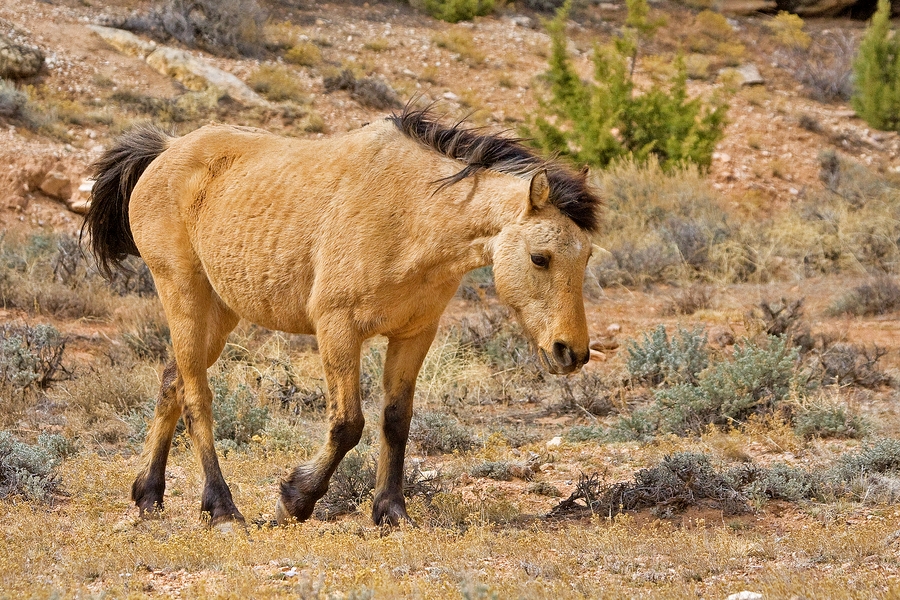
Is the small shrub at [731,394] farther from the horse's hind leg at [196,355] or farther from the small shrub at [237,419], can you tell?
the horse's hind leg at [196,355]

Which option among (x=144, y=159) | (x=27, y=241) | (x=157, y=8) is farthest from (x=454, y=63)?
(x=144, y=159)

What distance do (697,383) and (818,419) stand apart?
1.59m

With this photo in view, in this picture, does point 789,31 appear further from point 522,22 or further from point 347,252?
point 347,252

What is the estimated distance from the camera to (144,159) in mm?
6801

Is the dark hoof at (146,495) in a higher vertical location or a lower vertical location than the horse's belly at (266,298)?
lower

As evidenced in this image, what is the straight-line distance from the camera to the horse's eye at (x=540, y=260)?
17.0 ft

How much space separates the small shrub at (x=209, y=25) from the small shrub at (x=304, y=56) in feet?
2.38

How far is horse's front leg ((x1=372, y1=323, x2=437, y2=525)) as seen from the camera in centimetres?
586

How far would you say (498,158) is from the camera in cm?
569

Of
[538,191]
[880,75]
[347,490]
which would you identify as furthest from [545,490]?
[880,75]

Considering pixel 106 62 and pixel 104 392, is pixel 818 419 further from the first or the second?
pixel 106 62

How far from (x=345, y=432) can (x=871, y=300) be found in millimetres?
8872

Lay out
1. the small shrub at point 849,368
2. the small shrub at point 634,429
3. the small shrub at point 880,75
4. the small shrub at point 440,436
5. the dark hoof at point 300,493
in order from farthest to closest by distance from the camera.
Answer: the small shrub at point 880,75 < the small shrub at point 849,368 < the small shrub at point 634,429 < the small shrub at point 440,436 < the dark hoof at point 300,493

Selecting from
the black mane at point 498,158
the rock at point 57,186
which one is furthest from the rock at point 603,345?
the rock at point 57,186
